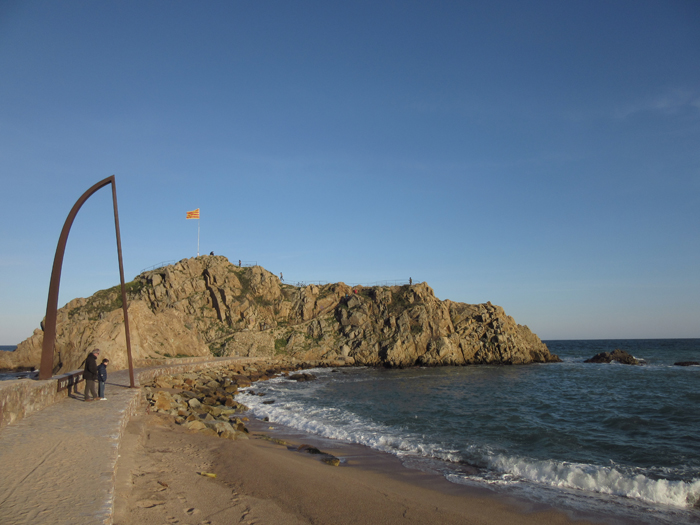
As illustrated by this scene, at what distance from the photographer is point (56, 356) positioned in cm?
3200

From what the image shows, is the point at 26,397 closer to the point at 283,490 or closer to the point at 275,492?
the point at 275,492

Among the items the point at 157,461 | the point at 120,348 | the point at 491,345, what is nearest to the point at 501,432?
the point at 157,461

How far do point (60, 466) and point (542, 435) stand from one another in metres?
15.5

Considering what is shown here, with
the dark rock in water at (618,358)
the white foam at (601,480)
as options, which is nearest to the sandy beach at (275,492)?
the white foam at (601,480)

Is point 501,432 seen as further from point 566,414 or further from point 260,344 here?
point 260,344

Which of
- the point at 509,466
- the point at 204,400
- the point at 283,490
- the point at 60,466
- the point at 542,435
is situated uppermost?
the point at 60,466

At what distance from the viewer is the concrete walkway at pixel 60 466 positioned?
5.20 meters

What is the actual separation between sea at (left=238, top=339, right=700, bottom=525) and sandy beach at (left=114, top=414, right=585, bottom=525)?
1.31m

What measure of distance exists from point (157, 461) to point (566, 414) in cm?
1887

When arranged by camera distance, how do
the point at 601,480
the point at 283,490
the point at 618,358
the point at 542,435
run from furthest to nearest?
the point at 618,358 < the point at 542,435 < the point at 601,480 < the point at 283,490

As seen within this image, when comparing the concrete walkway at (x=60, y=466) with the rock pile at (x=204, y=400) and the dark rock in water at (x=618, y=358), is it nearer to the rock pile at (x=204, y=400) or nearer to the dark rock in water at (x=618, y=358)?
the rock pile at (x=204, y=400)

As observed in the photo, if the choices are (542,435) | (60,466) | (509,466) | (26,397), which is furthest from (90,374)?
(542,435)

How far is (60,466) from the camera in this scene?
22.7 feet

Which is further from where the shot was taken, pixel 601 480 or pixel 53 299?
pixel 53 299
